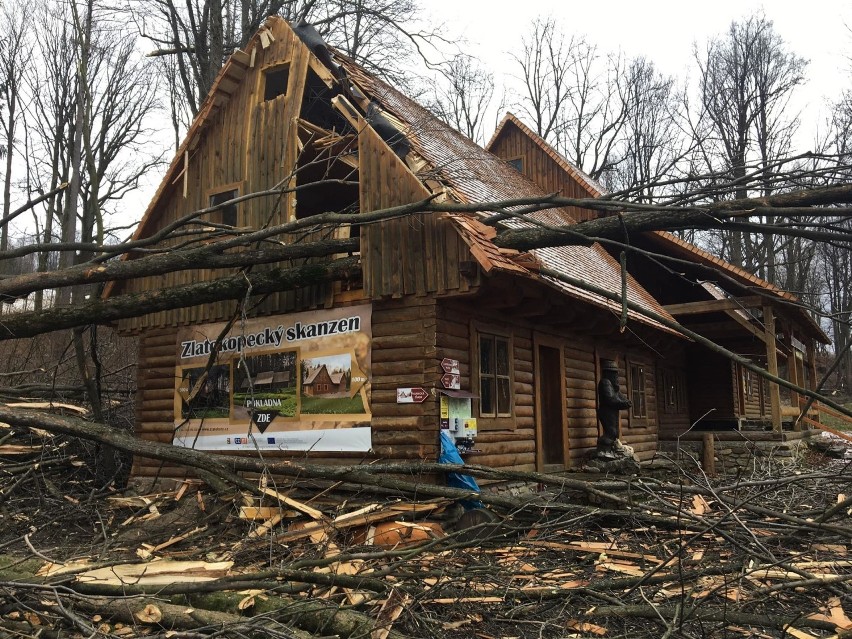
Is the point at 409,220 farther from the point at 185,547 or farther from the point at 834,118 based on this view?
the point at 834,118

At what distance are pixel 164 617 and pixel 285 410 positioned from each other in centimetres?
579

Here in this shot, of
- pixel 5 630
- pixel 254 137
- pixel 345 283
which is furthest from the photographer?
pixel 254 137

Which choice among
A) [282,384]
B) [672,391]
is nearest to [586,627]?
[282,384]

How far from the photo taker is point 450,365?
10.0 meters

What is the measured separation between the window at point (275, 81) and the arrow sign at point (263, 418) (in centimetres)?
553

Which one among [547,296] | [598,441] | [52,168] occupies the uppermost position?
[52,168]

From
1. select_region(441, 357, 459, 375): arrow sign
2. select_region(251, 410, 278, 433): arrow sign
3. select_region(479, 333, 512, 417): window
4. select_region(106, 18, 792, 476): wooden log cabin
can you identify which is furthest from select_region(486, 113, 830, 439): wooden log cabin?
select_region(251, 410, 278, 433): arrow sign

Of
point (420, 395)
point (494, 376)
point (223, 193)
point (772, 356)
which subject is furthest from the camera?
point (772, 356)

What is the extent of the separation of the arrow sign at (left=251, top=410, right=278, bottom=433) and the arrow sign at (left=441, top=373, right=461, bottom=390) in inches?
117

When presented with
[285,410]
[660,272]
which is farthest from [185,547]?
[660,272]

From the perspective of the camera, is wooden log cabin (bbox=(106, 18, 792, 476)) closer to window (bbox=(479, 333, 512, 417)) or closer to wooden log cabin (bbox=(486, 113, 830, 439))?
window (bbox=(479, 333, 512, 417))

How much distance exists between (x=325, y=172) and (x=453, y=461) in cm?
516

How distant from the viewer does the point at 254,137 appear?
12.6 m

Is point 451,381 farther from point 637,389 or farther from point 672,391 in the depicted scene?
point 672,391
